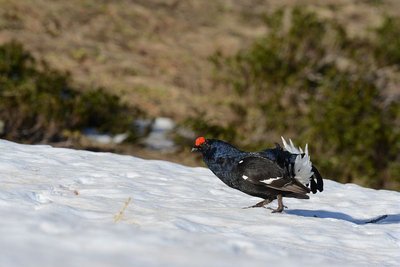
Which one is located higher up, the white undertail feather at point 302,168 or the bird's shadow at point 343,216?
the white undertail feather at point 302,168

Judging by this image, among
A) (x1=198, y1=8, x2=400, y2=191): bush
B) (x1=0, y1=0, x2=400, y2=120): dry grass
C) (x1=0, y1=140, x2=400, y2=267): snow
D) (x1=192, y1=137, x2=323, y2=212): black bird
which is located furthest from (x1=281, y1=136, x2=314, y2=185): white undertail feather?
(x1=0, y1=0, x2=400, y2=120): dry grass

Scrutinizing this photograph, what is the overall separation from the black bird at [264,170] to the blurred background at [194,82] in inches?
222

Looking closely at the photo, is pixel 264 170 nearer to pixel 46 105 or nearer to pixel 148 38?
pixel 46 105

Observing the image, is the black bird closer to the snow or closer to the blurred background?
the snow

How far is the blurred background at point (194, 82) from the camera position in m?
11.2

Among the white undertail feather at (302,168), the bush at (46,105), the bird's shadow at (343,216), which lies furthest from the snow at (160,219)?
the bush at (46,105)

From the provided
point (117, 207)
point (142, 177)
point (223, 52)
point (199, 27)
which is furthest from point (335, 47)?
point (117, 207)

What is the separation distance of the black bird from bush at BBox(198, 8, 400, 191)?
559 cm

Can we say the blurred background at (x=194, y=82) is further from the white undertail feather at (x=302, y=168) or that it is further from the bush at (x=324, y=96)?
the white undertail feather at (x=302, y=168)

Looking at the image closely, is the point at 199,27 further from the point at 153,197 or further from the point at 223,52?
the point at 153,197

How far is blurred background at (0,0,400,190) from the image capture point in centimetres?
1116

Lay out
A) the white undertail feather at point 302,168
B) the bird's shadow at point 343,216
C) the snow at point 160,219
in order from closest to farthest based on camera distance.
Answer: the snow at point 160,219
the white undertail feather at point 302,168
the bird's shadow at point 343,216

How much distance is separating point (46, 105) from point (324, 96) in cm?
483

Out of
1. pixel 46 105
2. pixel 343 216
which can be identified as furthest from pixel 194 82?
pixel 343 216
